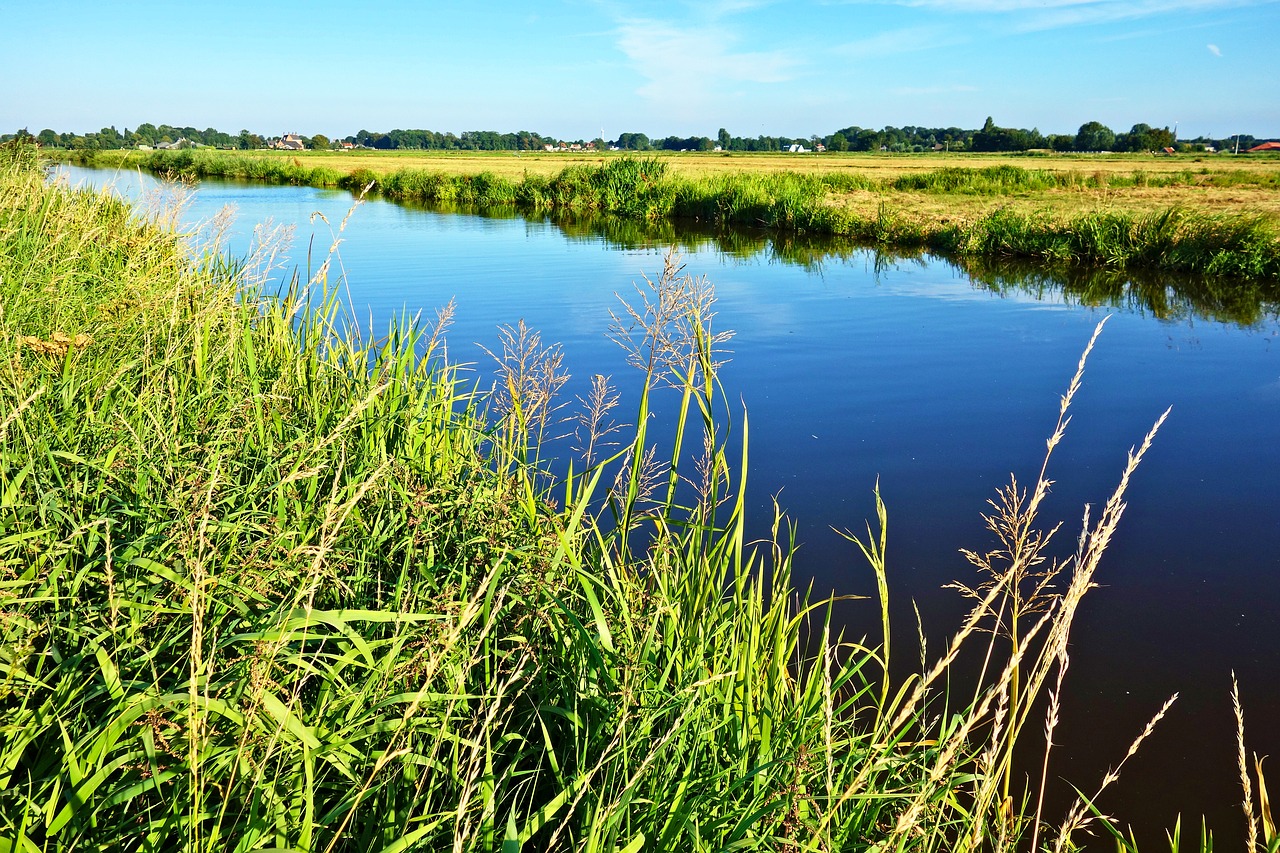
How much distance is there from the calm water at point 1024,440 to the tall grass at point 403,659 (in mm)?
847

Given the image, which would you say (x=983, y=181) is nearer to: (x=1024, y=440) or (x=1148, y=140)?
(x=1024, y=440)

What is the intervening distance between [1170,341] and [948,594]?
27.6 feet

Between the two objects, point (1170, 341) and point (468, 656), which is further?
point (1170, 341)

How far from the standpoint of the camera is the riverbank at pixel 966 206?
1572cm

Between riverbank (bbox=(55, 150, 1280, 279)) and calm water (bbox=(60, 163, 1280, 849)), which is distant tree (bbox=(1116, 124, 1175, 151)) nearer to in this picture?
riverbank (bbox=(55, 150, 1280, 279))

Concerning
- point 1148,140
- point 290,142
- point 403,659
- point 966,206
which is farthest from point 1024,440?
point 290,142

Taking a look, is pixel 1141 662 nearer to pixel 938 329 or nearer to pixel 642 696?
pixel 642 696

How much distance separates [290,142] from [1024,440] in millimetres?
117169

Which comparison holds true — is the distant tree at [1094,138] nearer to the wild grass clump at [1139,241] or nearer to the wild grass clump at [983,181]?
the wild grass clump at [983,181]

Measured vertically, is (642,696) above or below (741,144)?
below

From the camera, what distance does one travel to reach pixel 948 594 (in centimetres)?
468

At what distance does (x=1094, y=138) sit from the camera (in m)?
96.1

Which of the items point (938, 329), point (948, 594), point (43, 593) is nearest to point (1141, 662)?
point (948, 594)

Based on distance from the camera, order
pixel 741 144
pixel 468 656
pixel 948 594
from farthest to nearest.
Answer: pixel 741 144 < pixel 948 594 < pixel 468 656
